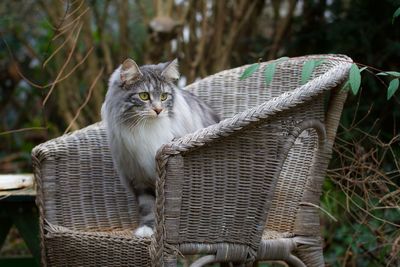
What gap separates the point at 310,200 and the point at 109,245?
2.78 feet

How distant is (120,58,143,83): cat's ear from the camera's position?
2.87m

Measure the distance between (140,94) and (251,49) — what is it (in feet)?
8.33

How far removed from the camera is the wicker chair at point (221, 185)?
2479 millimetres

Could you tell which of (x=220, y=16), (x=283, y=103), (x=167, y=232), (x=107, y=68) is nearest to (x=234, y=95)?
(x=283, y=103)

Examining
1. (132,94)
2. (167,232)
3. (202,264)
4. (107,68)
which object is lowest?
(107,68)

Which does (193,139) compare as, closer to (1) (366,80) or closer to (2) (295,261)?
(2) (295,261)

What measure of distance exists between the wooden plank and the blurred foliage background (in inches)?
20.2

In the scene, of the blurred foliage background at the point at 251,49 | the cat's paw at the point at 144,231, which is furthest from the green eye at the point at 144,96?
the blurred foliage background at the point at 251,49

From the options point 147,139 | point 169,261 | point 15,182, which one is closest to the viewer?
point 169,261

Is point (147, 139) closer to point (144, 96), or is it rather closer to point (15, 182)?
point (144, 96)

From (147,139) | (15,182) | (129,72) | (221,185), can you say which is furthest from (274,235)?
(15,182)

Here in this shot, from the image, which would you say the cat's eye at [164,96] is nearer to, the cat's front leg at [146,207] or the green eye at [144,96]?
the green eye at [144,96]

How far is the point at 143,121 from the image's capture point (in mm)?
2885

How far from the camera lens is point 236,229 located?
262 cm
